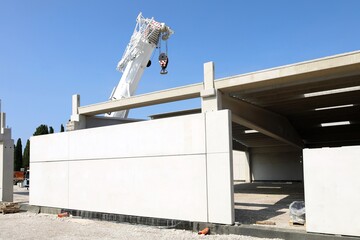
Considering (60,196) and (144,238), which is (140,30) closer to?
(60,196)

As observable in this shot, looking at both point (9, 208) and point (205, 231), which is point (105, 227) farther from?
point (9, 208)

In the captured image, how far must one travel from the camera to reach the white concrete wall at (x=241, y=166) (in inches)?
→ 1469

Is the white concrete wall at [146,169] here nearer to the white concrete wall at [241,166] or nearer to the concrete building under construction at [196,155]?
the concrete building under construction at [196,155]

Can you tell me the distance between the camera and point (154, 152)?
13.3m

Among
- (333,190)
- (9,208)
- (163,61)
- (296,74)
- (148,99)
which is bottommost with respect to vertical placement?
(9,208)

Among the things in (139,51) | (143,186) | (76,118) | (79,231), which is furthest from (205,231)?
(139,51)

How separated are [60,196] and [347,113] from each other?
56.1 ft

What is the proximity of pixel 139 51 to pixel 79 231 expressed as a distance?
55.2 feet

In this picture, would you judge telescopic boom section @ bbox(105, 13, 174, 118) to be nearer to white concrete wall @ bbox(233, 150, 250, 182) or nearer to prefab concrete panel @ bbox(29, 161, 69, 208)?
prefab concrete panel @ bbox(29, 161, 69, 208)

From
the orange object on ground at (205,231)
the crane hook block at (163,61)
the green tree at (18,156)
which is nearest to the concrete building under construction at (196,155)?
the orange object on ground at (205,231)

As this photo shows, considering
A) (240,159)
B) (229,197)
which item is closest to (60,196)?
(229,197)

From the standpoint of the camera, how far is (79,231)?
12.7 meters

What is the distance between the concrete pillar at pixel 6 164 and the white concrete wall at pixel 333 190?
18.8 metres

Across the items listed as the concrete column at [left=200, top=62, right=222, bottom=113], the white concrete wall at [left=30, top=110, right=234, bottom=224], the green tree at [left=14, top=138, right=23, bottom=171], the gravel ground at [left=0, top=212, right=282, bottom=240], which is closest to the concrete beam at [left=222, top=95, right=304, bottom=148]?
the concrete column at [left=200, top=62, right=222, bottom=113]
